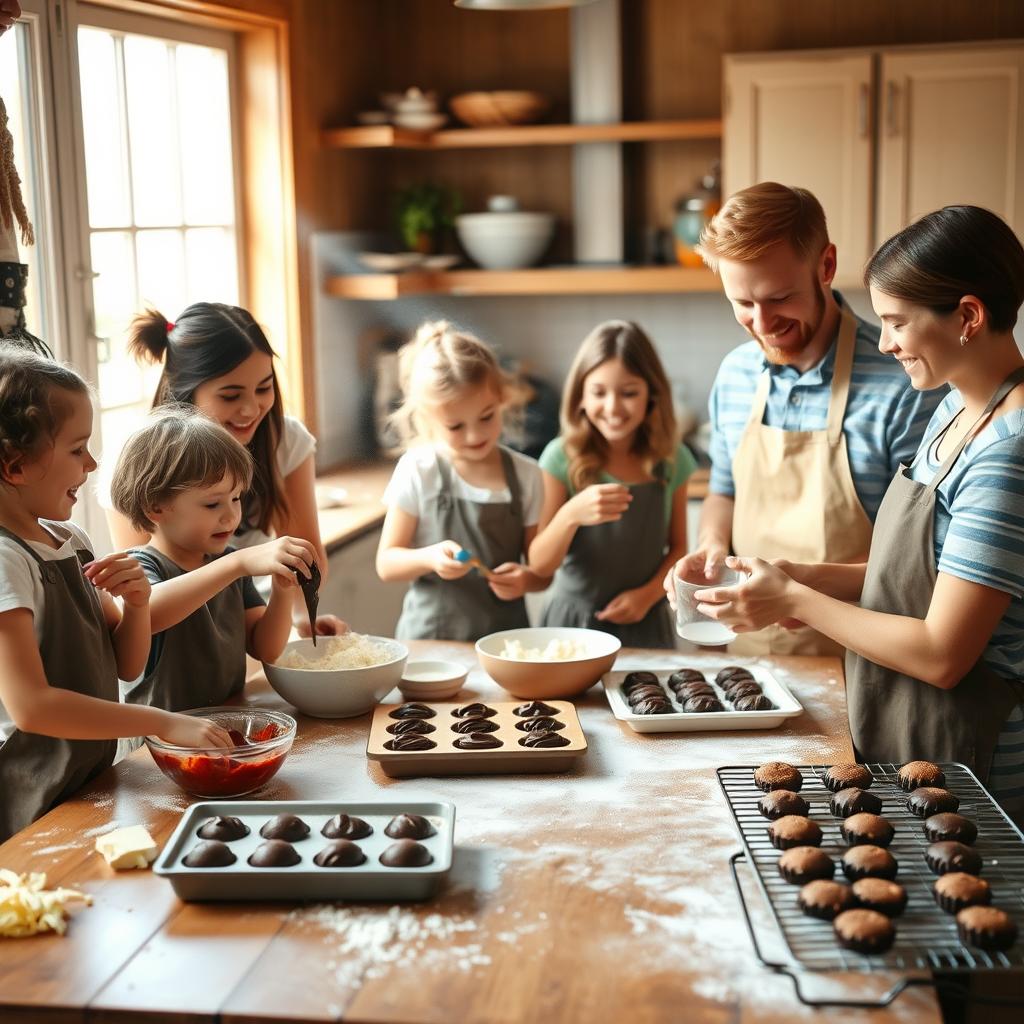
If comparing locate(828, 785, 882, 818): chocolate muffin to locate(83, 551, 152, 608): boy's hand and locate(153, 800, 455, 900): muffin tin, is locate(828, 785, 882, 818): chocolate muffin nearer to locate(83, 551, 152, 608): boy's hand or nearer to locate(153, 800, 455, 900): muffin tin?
locate(153, 800, 455, 900): muffin tin

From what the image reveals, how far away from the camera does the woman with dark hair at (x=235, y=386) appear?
7.23ft

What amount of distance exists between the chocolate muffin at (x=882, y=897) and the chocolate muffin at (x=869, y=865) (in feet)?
0.14

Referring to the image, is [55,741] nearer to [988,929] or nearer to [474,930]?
[474,930]

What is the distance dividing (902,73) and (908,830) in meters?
2.91

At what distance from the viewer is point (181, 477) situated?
6.10 feet

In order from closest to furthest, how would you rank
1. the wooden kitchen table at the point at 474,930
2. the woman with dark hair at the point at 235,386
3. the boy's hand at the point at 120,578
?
the wooden kitchen table at the point at 474,930
the boy's hand at the point at 120,578
the woman with dark hair at the point at 235,386

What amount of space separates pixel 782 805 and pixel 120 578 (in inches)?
35.0

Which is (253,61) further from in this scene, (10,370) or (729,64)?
(10,370)

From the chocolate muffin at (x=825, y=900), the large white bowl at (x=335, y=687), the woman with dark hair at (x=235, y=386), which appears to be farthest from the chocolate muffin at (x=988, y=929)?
the woman with dark hair at (x=235, y=386)

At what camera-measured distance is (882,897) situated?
124 centimetres

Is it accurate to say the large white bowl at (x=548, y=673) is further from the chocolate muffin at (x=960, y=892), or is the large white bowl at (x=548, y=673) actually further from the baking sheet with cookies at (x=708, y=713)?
the chocolate muffin at (x=960, y=892)

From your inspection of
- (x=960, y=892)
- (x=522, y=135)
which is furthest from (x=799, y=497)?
(x=522, y=135)

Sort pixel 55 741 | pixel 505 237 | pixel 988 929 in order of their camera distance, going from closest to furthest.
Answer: pixel 988 929 → pixel 55 741 → pixel 505 237

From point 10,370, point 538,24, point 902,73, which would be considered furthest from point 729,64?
point 10,370
